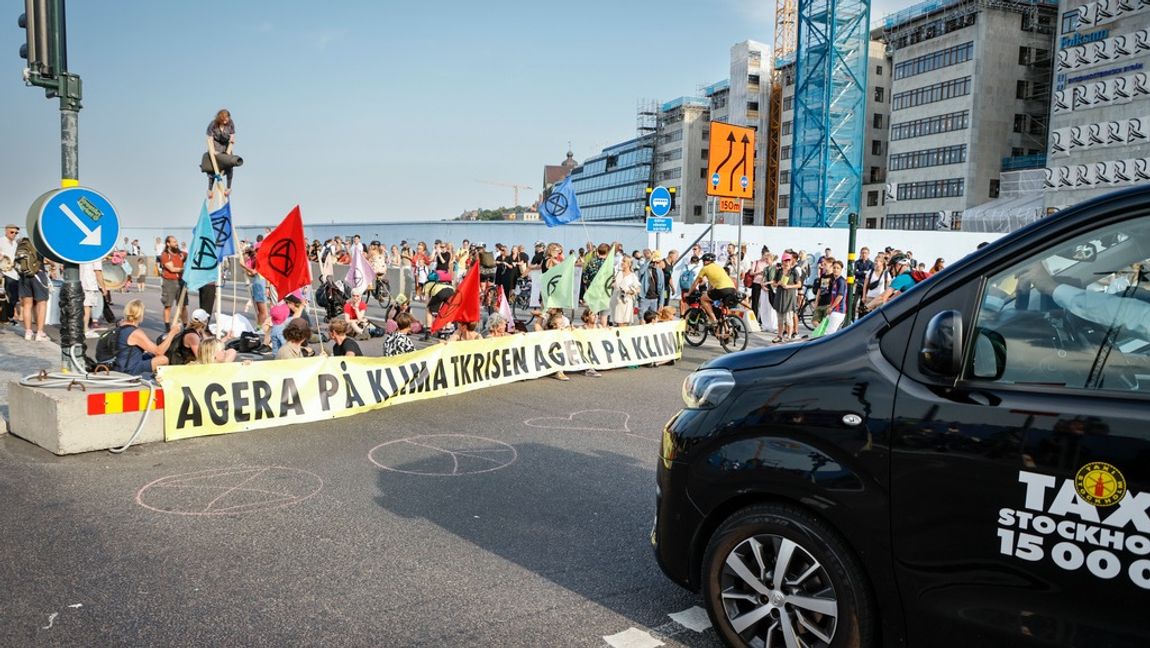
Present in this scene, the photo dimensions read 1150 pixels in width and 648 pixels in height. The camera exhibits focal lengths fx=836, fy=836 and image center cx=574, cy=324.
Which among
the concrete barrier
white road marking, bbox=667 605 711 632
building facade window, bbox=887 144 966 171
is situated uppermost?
building facade window, bbox=887 144 966 171

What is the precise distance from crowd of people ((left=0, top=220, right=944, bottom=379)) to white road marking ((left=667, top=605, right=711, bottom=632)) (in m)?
6.44

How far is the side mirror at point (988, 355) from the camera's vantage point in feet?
9.91

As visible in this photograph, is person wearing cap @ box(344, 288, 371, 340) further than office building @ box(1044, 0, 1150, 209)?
No

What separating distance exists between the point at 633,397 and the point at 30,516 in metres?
6.61

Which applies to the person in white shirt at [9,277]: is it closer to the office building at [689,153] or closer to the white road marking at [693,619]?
the white road marking at [693,619]

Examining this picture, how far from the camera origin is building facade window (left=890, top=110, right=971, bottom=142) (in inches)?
2766

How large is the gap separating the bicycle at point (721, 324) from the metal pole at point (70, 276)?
952 cm

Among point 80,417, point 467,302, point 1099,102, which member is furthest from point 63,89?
point 1099,102

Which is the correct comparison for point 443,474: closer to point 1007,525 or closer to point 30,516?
point 30,516

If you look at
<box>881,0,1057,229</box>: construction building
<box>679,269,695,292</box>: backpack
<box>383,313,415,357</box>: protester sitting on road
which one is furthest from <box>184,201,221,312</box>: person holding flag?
<box>881,0,1057,229</box>: construction building

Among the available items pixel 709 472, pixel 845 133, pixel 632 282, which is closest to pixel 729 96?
pixel 845 133

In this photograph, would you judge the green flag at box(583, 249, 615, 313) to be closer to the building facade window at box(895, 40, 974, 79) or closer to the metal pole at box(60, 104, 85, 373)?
the metal pole at box(60, 104, 85, 373)

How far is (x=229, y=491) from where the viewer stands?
6156 millimetres

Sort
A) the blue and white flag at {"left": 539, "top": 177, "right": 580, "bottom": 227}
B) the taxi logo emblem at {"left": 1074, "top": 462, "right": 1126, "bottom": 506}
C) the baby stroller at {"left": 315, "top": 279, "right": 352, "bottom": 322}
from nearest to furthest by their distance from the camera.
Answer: the taxi logo emblem at {"left": 1074, "top": 462, "right": 1126, "bottom": 506} → the blue and white flag at {"left": 539, "top": 177, "right": 580, "bottom": 227} → the baby stroller at {"left": 315, "top": 279, "right": 352, "bottom": 322}
